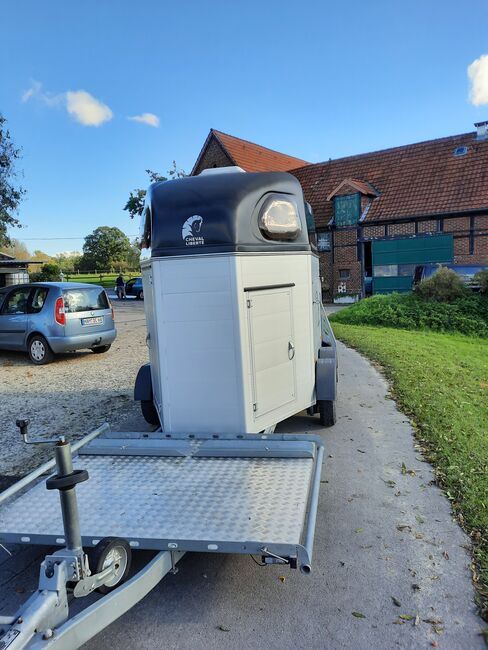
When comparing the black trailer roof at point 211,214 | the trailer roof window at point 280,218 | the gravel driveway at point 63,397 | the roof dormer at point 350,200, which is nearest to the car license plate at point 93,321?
the gravel driveway at point 63,397

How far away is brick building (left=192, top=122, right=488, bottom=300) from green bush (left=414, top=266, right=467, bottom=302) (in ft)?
25.4

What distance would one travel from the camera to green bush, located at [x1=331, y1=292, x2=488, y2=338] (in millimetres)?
14391

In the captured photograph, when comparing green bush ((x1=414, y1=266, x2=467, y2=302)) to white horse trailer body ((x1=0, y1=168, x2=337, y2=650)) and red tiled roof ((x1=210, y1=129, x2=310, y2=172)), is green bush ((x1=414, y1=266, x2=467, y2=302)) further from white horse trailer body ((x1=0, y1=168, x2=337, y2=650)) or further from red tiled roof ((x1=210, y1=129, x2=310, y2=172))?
red tiled roof ((x1=210, y1=129, x2=310, y2=172))

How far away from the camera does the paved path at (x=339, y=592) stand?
2.51m

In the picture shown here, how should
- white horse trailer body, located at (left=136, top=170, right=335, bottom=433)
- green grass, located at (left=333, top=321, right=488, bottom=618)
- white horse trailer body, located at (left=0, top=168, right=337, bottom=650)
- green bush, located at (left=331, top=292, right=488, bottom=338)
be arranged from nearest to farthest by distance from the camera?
white horse trailer body, located at (left=0, top=168, right=337, bottom=650)
green grass, located at (left=333, top=321, right=488, bottom=618)
white horse trailer body, located at (left=136, top=170, right=335, bottom=433)
green bush, located at (left=331, top=292, right=488, bottom=338)

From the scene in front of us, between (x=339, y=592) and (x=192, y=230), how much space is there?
2.87 m

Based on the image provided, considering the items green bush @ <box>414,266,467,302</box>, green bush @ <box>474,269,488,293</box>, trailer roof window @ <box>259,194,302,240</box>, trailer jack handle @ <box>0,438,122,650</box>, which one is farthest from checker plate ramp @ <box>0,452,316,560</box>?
green bush @ <box>474,269,488,293</box>

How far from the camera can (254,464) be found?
11.9 ft

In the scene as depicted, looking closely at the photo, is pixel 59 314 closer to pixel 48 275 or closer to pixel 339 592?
pixel 339 592

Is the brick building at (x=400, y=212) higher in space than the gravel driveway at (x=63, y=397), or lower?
higher

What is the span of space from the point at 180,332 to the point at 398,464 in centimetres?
251

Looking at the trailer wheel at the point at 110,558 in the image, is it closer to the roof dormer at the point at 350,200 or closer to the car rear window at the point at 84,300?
the car rear window at the point at 84,300

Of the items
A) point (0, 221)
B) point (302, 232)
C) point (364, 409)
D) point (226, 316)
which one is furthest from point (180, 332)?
point (0, 221)

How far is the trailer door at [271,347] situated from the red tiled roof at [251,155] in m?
26.5
